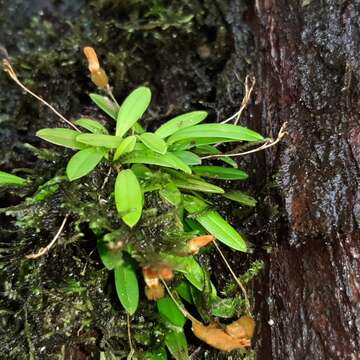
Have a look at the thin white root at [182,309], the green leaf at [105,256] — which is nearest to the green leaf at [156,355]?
the thin white root at [182,309]

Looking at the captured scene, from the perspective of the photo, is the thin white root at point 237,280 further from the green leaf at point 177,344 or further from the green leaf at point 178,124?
the green leaf at point 178,124

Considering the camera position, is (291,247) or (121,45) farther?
(121,45)

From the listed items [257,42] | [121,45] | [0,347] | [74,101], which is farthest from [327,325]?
[121,45]

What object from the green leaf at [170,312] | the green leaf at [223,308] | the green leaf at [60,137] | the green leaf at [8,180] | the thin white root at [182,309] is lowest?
the green leaf at [223,308]

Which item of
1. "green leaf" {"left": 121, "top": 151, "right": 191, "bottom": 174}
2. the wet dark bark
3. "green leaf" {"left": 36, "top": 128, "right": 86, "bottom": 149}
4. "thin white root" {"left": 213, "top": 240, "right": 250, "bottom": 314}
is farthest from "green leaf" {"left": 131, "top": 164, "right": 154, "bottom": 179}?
the wet dark bark

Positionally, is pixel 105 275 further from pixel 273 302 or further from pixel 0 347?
pixel 273 302

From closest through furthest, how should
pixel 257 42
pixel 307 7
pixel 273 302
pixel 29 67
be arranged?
pixel 273 302 < pixel 307 7 < pixel 257 42 < pixel 29 67
